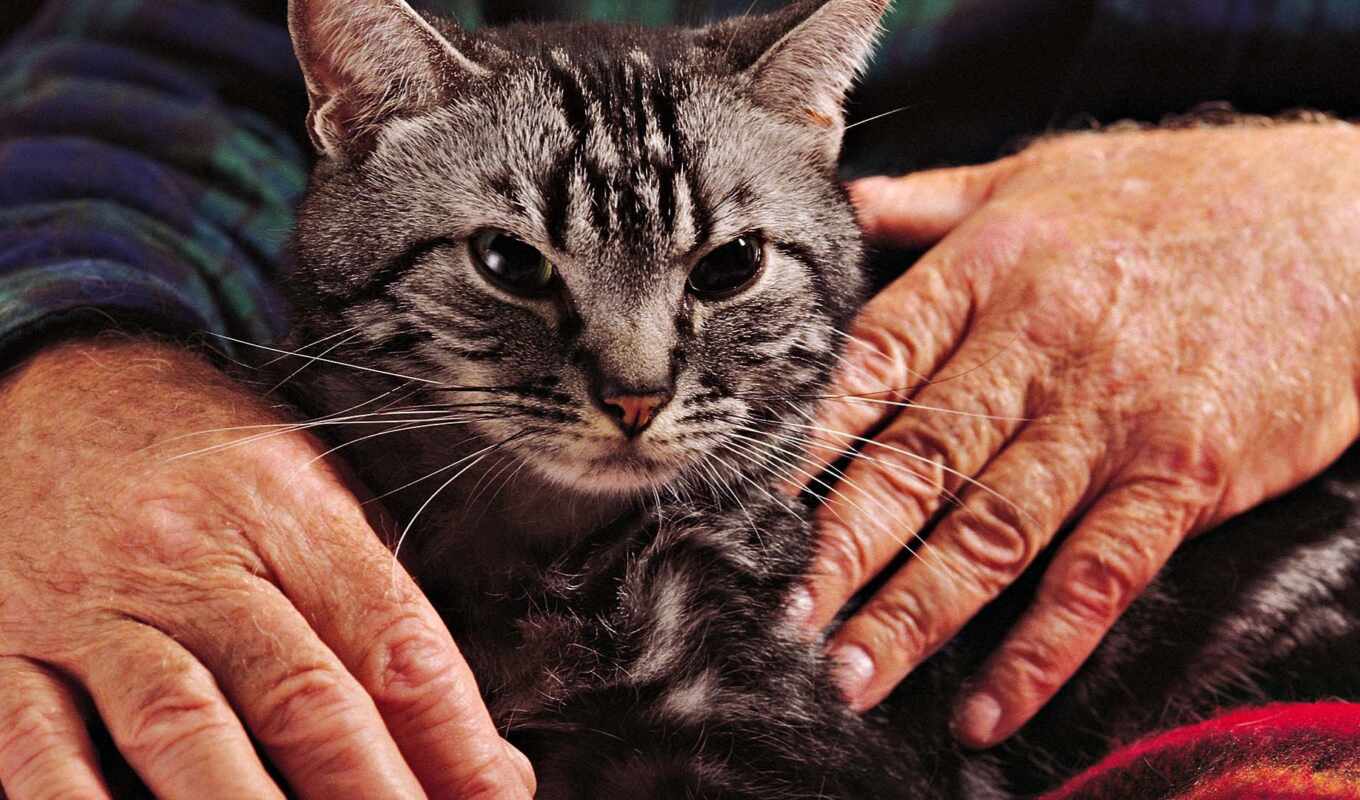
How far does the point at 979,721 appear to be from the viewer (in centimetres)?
111

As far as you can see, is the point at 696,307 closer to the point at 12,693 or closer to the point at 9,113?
the point at 12,693

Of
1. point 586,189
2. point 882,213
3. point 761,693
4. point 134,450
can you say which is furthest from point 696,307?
point 882,213

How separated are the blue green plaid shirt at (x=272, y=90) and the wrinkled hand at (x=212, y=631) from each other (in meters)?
0.34

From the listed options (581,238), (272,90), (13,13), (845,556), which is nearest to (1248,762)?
(845,556)

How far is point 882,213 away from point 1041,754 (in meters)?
0.68

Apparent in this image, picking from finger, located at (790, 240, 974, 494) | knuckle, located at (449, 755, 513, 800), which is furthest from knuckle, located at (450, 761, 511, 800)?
finger, located at (790, 240, 974, 494)

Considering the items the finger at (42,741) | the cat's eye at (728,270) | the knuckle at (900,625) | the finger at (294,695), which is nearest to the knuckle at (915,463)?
the knuckle at (900,625)

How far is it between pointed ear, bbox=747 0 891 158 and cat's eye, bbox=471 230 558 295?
279 mm

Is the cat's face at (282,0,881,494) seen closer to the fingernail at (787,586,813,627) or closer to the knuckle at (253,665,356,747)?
the fingernail at (787,586,813,627)

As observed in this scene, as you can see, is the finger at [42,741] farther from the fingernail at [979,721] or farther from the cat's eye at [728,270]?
the fingernail at [979,721]

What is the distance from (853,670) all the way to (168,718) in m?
0.58

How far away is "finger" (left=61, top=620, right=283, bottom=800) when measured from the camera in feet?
2.40

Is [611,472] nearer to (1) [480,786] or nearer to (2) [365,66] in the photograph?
(1) [480,786]

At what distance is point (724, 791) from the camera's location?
3.03 feet
